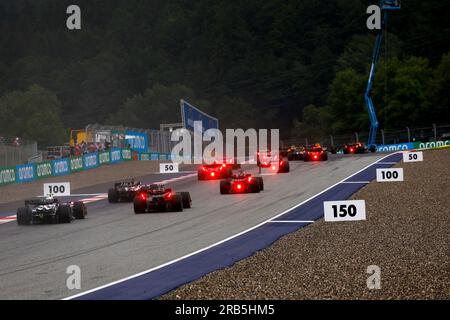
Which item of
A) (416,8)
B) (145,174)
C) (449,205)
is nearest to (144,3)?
(416,8)

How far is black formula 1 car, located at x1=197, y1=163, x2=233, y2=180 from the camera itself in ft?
130

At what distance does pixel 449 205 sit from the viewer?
23.7 meters

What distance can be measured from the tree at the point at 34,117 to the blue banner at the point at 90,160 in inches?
2211

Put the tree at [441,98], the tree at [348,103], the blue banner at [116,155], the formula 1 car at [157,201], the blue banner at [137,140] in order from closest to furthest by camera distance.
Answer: the formula 1 car at [157,201] < the blue banner at [116,155] < the blue banner at [137,140] < the tree at [441,98] < the tree at [348,103]

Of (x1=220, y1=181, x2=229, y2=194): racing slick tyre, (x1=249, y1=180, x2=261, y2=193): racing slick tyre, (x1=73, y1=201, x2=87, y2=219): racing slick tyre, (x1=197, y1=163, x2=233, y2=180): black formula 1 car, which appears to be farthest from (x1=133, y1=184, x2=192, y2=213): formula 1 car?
(x1=197, y1=163, x2=233, y2=180): black formula 1 car

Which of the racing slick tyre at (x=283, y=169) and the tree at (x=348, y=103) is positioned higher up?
the tree at (x=348, y=103)

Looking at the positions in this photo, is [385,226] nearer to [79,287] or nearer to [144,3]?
[79,287]

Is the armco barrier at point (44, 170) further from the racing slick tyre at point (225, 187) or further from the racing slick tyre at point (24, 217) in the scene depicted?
the racing slick tyre at point (24, 217)

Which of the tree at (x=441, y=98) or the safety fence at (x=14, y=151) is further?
the tree at (x=441, y=98)

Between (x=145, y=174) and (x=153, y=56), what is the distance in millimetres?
93200

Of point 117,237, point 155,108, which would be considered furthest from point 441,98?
point 117,237

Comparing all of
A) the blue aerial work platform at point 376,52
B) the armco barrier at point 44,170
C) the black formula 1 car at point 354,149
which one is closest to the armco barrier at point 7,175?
the armco barrier at point 44,170

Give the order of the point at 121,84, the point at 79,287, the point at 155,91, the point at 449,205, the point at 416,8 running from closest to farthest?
the point at 79,287, the point at 449,205, the point at 416,8, the point at 155,91, the point at 121,84

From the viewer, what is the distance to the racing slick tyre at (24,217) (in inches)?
980
